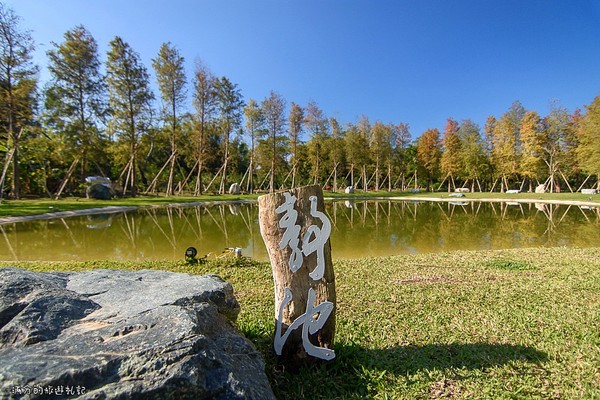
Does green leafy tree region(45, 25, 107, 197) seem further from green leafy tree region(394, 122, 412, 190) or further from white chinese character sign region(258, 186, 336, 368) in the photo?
green leafy tree region(394, 122, 412, 190)

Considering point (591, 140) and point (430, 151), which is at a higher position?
point (430, 151)

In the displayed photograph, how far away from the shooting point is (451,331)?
2719 mm

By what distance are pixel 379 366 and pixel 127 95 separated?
2349cm

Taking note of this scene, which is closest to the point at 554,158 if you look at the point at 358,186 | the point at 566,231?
the point at 358,186

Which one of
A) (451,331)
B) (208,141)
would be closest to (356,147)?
(208,141)

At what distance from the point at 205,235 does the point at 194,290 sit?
284 inches

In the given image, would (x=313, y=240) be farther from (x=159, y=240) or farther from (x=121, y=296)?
(x=159, y=240)

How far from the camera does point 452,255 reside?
5730 millimetres

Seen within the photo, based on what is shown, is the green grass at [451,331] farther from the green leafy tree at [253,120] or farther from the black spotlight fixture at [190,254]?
the green leafy tree at [253,120]

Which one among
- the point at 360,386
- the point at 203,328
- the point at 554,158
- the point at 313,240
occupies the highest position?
the point at 554,158

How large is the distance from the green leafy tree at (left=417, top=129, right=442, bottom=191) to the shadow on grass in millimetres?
35873

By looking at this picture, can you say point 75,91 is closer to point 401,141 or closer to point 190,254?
point 190,254

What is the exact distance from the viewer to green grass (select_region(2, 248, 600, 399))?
200 cm

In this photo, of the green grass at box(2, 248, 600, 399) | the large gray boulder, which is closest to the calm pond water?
the green grass at box(2, 248, 600, 399)
